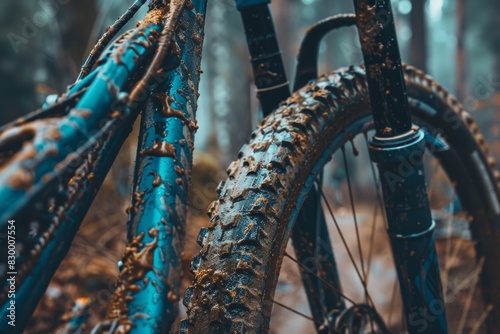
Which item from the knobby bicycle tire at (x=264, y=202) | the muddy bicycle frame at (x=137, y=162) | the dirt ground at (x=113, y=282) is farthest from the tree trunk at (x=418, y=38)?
the muddy bicycle frame at (x=137, y=162)

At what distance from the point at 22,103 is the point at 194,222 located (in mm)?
3898

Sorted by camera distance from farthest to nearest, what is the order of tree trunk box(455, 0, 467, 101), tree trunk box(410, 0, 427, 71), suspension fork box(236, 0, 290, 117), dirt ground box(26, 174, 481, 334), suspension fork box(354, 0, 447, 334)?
tree trunk box(455, 0, 467, 101), tree trunk box(410, 0, 427, 71), dirt ground box(26, 174, 481, 334), suspension fork box(236, 0, 290, 117), suspension fork box(354, 0, 447, 334)

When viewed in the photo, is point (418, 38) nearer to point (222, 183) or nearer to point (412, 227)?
point (412, 227)

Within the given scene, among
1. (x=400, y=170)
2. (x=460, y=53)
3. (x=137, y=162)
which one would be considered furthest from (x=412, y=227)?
(x=460, y=53)

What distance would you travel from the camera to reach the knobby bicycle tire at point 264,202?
98cm

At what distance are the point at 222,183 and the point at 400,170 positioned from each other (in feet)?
1.59

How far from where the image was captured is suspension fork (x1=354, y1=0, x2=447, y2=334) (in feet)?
4.03

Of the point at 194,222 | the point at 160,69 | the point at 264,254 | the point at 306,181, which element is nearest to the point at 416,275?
the point at 306,181

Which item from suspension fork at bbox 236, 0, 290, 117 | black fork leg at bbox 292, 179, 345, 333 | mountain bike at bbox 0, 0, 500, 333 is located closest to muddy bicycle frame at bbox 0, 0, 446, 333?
mountain bike at bbox 0, 0, 500, 333

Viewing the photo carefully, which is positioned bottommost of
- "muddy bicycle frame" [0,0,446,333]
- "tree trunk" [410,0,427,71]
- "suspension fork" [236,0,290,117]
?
"muddy bicycle frame" [0,0,446,333]

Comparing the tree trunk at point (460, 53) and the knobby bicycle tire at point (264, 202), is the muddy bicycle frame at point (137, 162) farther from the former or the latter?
the tree trunk at point (460, 53)

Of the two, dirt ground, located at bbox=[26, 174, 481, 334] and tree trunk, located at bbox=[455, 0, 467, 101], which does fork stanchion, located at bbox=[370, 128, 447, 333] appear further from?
tree trunk, located at bbox=[455, 0, 467, 101]

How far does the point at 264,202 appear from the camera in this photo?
1.04 metres

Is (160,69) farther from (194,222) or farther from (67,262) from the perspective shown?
(194,222)
